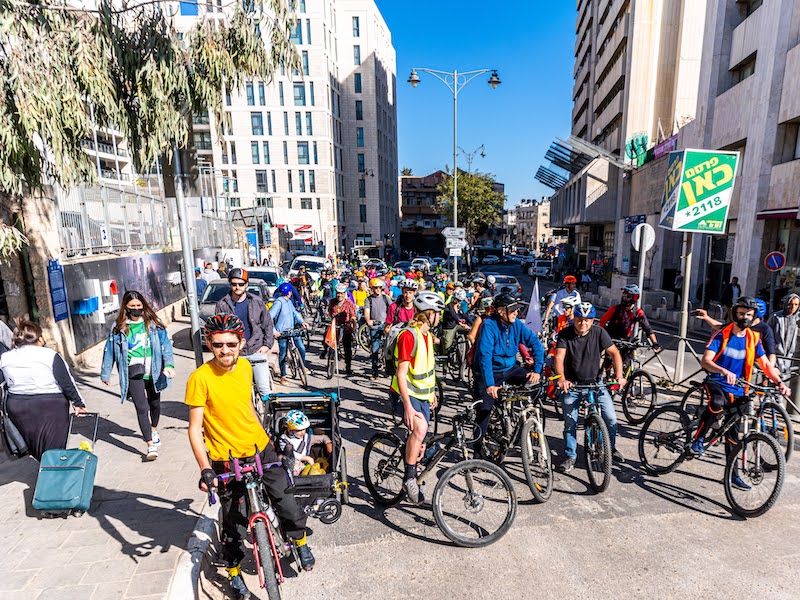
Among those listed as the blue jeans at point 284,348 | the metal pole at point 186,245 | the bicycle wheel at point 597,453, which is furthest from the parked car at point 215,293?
the bicycle wheel at point 597,453

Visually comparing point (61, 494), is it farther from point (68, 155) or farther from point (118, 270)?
point (118, 270)

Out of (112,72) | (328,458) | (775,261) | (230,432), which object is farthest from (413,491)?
(775,261)

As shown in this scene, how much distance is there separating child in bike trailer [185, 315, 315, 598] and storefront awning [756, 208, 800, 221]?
16.0m

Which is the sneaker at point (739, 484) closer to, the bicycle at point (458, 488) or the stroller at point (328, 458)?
the bicycle at point (458, 488)

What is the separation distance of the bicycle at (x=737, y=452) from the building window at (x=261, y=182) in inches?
2123

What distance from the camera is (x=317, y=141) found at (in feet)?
173

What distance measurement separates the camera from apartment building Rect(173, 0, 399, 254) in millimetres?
51156

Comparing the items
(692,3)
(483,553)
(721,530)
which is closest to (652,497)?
(721,530)

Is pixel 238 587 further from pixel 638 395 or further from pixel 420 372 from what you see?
pixel 638 395

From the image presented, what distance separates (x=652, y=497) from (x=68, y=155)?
7416 millimetres

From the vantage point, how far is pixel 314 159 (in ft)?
175

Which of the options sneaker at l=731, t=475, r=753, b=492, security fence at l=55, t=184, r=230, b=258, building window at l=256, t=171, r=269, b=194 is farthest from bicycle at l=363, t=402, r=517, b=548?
building window at l=256, t=171, r=269, b=194

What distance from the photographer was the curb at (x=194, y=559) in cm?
333

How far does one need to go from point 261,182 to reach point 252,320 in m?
52.0
